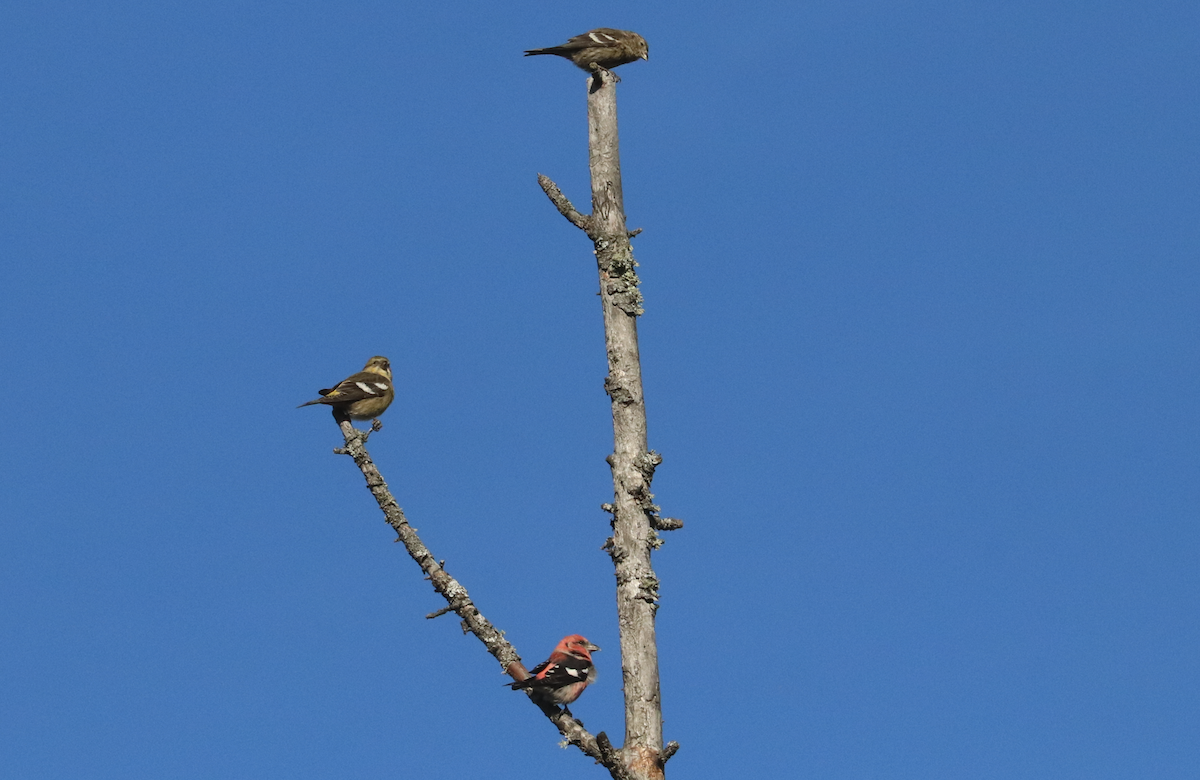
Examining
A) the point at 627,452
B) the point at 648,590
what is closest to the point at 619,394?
the point at 627,452

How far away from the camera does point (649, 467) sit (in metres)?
8.12

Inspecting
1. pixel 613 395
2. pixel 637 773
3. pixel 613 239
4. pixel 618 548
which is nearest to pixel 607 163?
pixel 613 239

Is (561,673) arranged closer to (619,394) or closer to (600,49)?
(619,394)

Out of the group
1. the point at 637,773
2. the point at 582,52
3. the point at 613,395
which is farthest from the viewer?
the point at 582,52

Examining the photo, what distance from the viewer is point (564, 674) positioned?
9.20 metres

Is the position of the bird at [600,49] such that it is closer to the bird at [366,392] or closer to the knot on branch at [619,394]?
the bird at [366,392]

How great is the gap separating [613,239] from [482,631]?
2835mm

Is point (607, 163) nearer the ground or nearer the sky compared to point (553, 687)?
nearer the sky

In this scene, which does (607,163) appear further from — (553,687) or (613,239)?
(553,687)

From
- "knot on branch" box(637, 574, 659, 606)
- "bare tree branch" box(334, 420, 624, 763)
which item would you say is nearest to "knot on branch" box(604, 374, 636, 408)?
"knot on branch" box(637, 574, 659, 606)

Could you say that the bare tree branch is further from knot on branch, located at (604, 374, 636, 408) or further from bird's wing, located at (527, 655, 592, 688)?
knot on branch, located at (604, 374, 636, 408)

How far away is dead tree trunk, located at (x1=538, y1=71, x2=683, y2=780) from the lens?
773 cm

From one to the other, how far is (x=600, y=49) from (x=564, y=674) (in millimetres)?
6545

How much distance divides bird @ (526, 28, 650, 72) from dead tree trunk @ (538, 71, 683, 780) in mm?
3841
